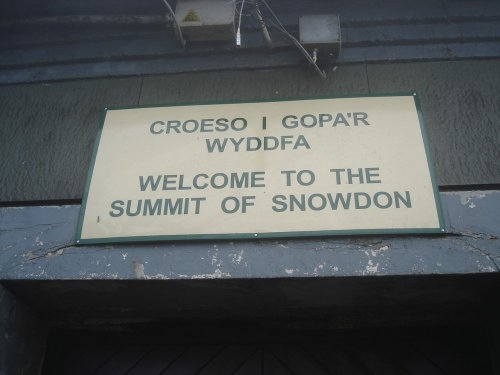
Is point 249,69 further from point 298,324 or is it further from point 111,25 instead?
point 298,324

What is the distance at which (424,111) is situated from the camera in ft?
8.73

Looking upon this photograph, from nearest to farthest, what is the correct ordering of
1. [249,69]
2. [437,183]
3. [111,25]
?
[437,183], [249,69], [111,25]

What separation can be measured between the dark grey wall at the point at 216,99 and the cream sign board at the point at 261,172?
12 cm

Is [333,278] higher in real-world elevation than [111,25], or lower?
lower

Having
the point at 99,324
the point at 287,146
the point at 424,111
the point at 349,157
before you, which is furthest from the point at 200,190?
the point at 424,111

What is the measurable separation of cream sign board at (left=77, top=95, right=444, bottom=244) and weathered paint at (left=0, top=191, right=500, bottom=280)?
59 millimetres

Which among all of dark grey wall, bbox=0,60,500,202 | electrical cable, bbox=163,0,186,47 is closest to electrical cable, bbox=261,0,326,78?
dark grey wall, bbox=0,60,500,202

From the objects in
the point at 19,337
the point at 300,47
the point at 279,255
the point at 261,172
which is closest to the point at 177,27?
the point at 300,47

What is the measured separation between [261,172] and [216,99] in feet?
2.09

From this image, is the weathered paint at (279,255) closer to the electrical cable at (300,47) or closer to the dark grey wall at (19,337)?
the dark grey wall at (19,337)

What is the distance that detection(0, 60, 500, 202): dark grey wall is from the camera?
8.34ft

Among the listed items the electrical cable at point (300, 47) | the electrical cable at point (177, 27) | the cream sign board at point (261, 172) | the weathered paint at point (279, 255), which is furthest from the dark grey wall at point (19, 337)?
the electrical cable at point (300, 47)

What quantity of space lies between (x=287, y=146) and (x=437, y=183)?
2.53 feet

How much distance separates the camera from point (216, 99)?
2.81m
